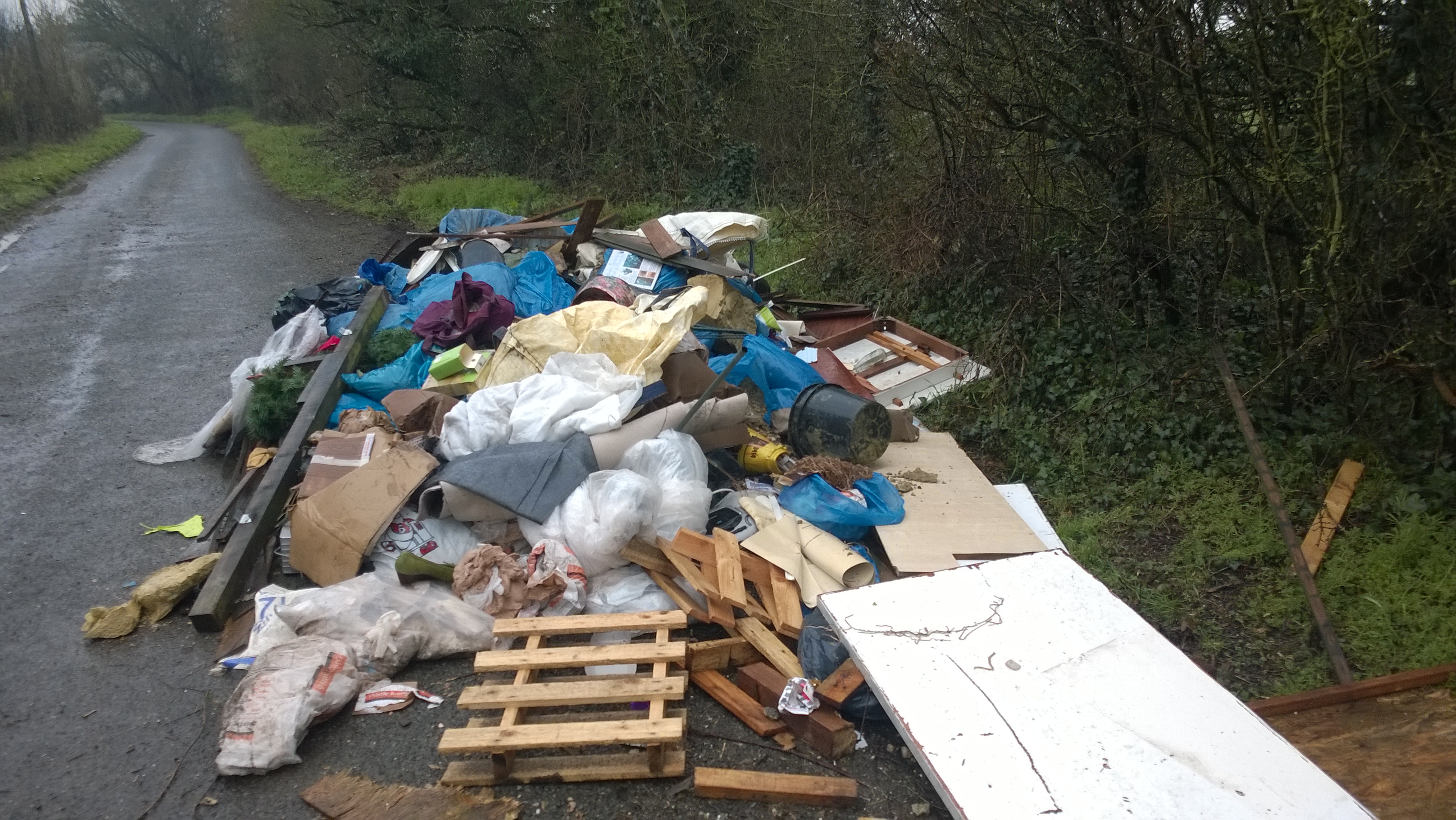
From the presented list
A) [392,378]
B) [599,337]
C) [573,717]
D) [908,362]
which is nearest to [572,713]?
[573,717]

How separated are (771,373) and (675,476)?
1.53m

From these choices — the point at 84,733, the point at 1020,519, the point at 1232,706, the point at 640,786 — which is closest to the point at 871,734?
the point at 640,786

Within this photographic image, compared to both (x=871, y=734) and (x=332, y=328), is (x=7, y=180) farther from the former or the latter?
(x=871, y=734)

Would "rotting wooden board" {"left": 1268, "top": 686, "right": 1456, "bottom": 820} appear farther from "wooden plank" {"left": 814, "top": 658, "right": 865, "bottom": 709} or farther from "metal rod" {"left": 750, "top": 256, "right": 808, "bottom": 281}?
"metal rod" {"left": 750, "top": 256, "right": 808, "bottom": 281}

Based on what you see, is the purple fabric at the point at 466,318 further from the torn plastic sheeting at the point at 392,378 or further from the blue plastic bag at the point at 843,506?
the blue plastic bag at the point at 843,506

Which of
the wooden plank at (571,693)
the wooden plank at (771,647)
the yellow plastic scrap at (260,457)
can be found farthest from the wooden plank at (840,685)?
the yellow plastic scrap at (260,457)

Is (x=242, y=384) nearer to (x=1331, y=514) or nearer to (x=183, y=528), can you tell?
(x=183, y=528)

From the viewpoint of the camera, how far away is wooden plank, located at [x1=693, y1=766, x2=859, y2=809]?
2539 millimetres

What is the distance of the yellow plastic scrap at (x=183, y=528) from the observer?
4047 mm

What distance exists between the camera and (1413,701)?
9.13 ft

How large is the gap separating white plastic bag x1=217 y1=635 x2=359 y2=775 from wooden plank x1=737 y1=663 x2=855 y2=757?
1.44 metres

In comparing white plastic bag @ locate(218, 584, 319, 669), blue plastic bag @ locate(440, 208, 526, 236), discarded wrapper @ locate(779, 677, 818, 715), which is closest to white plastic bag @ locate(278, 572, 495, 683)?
→ white plastic bag @ locate(218, 584, 319, 669)

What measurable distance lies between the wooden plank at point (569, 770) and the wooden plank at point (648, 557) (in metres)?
0.91

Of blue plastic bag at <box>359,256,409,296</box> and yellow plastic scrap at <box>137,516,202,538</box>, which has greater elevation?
blue plastic bag at <box>359,256,409,296</box>
